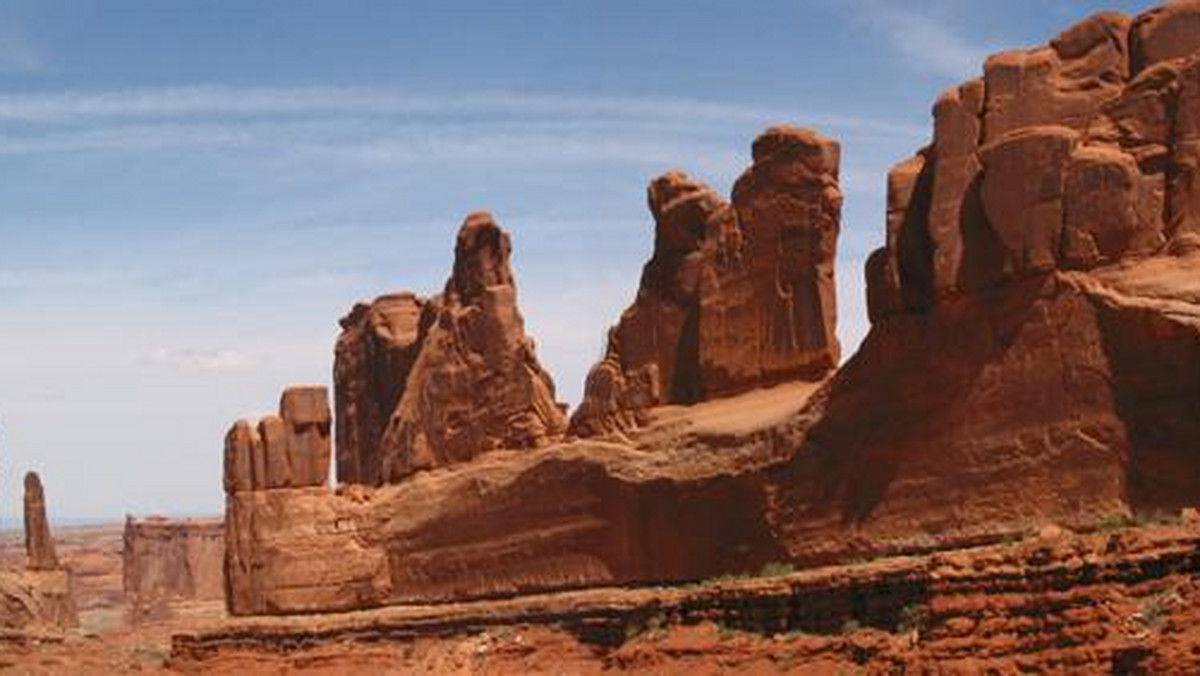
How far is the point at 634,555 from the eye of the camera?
104 feet

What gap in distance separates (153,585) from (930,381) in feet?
250

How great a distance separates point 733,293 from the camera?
31.1 m

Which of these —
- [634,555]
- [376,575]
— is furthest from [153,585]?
[634,555]

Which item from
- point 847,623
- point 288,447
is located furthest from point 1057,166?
point 288,447

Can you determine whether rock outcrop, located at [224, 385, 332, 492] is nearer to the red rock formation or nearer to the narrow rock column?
the red rock formation

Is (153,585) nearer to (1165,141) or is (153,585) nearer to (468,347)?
(468,347)

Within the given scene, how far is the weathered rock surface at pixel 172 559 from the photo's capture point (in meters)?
98.2

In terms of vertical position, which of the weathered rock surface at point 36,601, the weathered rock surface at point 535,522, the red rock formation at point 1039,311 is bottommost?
the weathered rock surface at point 36,601

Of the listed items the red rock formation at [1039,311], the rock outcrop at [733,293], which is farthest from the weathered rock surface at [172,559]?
the red rock formation at [1039,311]

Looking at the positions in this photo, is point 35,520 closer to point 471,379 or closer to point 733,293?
point 471,379

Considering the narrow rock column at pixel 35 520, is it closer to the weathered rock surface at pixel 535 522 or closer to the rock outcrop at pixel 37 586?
the rock outcrop at pixel 37 586

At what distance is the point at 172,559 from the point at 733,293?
72.3 m

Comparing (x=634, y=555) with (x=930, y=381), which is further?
(x=634, y=555)

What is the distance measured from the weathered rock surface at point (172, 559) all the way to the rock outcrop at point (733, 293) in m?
67.5
